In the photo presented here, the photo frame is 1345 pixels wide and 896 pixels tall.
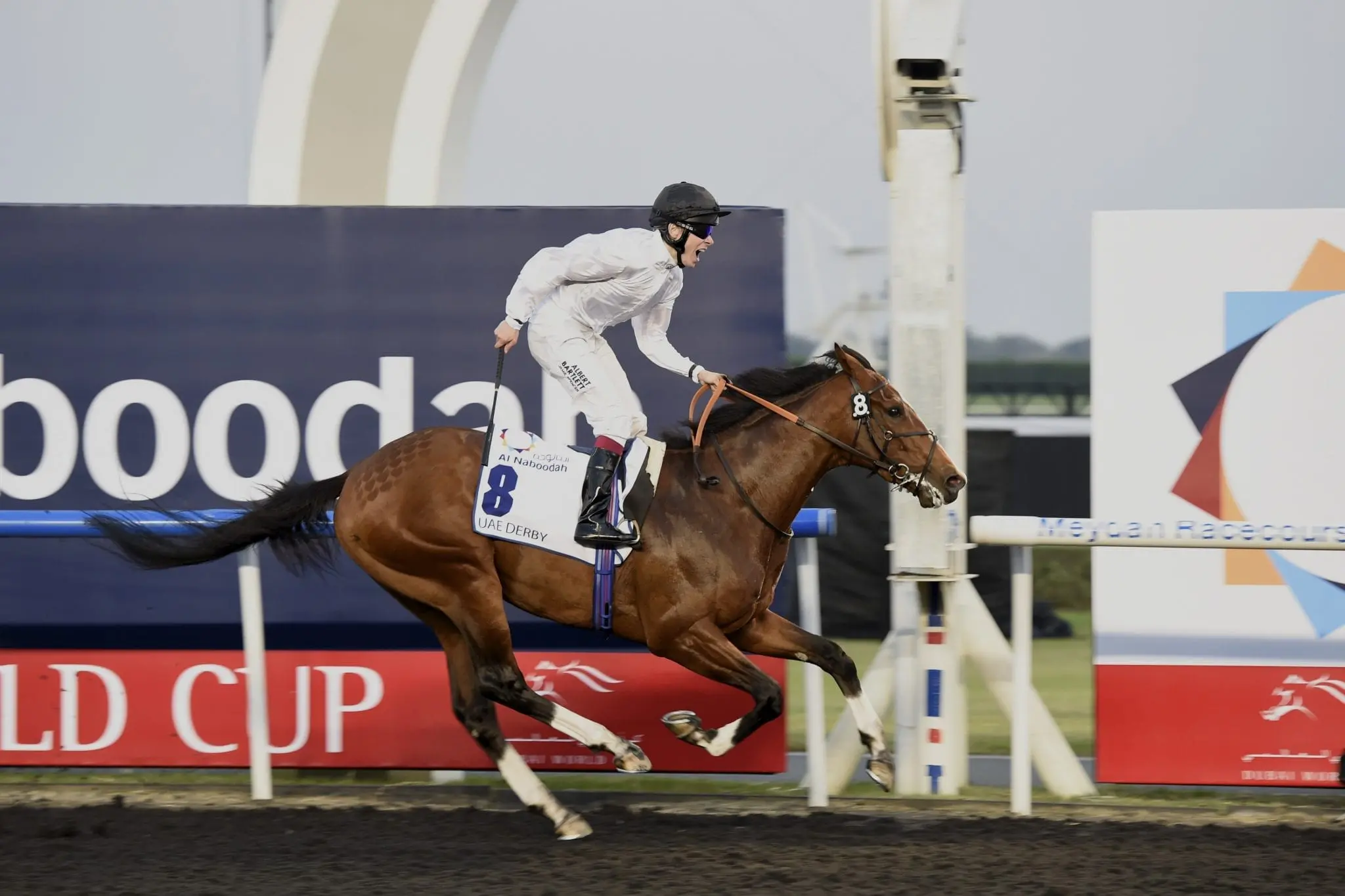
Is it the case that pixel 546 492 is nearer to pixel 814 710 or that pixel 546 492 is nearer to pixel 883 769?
pixel 814 710

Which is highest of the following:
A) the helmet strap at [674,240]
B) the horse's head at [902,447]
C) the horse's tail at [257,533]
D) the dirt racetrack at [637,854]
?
the helmet strap at [674,240]

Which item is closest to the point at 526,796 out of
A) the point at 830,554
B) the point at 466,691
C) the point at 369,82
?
the point at 466,691

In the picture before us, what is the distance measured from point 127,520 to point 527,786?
5.00 feet

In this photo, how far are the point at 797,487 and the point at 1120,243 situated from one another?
136cm

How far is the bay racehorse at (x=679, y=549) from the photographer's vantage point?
449 cm

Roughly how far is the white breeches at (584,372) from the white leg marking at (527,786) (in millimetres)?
1008

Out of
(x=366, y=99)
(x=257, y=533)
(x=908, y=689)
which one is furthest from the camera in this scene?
(x=366, y=99)

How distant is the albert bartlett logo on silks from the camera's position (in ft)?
16.1

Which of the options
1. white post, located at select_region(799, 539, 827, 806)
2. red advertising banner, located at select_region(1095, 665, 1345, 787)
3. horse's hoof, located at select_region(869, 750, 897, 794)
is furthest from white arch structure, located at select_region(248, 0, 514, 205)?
red advertising banner, located at select_region(1095, 665, 1345, 787)

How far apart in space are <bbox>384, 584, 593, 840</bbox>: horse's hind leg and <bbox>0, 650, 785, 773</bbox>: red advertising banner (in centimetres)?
39

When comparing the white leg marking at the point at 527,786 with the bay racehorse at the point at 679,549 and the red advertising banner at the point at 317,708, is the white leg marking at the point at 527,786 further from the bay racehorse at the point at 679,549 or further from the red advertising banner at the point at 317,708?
the red advertising banner at the point at 317,708

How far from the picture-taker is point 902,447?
4609 mm

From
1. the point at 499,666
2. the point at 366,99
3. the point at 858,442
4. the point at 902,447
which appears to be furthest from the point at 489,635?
the point at 366,99

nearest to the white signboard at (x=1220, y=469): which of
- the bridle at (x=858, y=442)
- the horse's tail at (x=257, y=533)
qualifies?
the bridle at (x=858, y=442)
